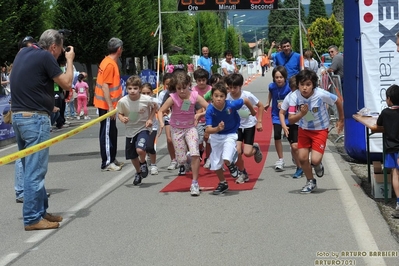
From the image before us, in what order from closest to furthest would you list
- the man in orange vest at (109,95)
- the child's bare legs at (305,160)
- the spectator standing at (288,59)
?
the child's bare legs at (305,160), the man in orange vest at (109,95), the spectator standing at (288,59)

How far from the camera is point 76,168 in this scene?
496 inches

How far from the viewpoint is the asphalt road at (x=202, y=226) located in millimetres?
6387

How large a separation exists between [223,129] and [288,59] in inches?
210

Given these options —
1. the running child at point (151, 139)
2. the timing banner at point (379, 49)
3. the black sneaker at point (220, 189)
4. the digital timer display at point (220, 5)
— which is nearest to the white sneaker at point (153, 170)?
the running child at point (151, 139)

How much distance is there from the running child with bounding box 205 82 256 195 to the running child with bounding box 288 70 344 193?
2.59ft

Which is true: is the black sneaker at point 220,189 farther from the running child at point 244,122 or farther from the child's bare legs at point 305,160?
the child's bare legs at point 305,160

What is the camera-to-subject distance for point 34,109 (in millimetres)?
7672

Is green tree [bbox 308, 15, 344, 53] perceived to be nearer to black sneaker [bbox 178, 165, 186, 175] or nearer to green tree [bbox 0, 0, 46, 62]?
green tree [bbox 0, 0, 46, 62]

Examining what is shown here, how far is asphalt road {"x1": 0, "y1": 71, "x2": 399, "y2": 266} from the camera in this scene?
639cm

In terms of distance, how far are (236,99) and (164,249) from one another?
153 inches

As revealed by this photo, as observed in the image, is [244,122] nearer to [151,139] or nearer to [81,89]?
[151,139]

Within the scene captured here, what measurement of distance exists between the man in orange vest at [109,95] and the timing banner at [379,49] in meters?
3.79

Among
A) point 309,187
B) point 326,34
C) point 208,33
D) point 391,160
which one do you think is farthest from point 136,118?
point 208,33

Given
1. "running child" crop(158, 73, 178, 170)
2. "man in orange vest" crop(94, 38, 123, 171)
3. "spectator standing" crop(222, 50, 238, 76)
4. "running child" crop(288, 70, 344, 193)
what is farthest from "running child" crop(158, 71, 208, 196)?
"spectator standing" crop(222, 50, 238, 76)
